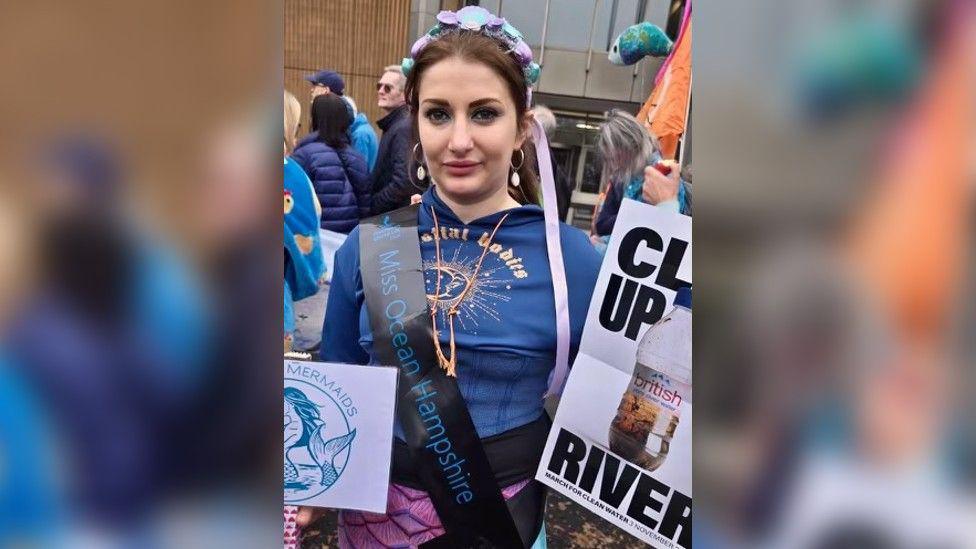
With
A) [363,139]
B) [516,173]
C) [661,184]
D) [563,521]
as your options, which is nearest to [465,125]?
[516,173]

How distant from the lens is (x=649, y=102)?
380 centimetres

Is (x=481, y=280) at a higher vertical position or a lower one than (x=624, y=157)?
lower

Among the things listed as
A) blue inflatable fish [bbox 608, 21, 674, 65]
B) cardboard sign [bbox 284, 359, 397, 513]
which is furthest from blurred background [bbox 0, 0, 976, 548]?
blue inflatable fish [bbox 608, 21, 674, 65]

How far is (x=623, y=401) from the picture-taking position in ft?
4.60

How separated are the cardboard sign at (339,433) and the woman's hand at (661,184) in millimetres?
1495

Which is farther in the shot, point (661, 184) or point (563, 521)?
point (563, 521)

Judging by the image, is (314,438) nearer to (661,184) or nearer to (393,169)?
(661,184)

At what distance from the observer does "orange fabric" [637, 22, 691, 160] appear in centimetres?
329

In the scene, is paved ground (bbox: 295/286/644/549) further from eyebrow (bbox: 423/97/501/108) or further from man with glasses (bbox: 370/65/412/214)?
eyebrow (bbox: 423/97/501/108)
